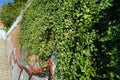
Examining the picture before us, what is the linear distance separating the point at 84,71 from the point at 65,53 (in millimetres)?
686

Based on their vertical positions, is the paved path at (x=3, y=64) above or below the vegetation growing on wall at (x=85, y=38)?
below

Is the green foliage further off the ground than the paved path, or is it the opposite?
the green foliage

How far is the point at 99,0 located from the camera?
10.3ft

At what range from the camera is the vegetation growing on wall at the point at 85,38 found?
2.81 m

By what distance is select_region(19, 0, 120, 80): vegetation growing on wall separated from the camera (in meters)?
2.81

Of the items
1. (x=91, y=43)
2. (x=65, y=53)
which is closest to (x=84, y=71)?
(x=91, y=43)

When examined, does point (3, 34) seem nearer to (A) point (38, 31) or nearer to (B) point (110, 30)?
(A) point (38, 31)

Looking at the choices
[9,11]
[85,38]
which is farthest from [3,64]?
[85,38]

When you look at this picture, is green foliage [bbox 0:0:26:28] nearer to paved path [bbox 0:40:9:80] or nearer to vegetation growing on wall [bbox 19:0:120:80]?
paved path [bbox 0:40:9:80]

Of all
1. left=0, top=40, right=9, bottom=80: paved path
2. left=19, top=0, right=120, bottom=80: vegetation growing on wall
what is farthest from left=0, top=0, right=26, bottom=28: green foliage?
left=19, top=0, right=120, bottom=80: vegetation growing on wall

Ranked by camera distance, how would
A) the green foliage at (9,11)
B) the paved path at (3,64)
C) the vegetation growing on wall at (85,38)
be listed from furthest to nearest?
the green foliage at (9,11), the paved path at (3,64), the vegetation growing on wall at (85,38)

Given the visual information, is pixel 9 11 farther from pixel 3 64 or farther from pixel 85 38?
pixel 85 38

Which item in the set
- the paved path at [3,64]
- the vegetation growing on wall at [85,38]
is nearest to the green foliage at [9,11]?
the paved path at [3,64]

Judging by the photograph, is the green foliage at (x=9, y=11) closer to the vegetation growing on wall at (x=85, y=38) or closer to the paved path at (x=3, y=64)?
the paved path at (x=3, y=64)
